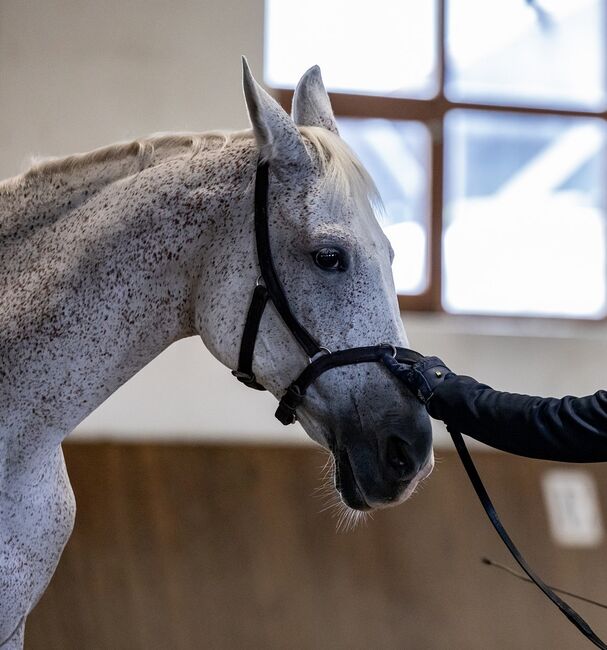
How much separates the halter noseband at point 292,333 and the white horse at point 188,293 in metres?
0.01

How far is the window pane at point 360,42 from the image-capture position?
4016 millimetres

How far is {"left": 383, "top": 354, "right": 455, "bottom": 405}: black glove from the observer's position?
4.50 feet

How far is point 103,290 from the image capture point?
1.47 m

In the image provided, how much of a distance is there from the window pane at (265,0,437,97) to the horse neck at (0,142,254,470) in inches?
104

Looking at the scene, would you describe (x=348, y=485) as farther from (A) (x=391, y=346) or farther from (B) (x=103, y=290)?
(B) (x=103, y=290)

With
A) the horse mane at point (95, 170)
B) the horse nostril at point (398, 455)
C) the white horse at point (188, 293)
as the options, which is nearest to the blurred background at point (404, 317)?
the white horse at point (188, 293)

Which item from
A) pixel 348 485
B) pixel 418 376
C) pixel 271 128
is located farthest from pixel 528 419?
pixel 271 128

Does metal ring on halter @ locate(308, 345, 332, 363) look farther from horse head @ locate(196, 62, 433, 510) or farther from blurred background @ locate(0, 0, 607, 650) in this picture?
blurred background @ locate(0, 0, 607, 650)

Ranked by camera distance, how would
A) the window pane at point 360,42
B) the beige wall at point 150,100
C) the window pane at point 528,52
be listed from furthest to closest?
1. the window pane at point 528,52
2. the window pane at point 360,42
3. the beige wall at point 150,100

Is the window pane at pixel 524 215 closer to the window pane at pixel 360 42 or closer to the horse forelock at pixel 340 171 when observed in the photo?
the window pane at pixel 360 42

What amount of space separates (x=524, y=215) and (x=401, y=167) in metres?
0.62

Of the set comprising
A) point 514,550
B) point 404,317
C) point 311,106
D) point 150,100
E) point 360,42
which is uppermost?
point 311,106

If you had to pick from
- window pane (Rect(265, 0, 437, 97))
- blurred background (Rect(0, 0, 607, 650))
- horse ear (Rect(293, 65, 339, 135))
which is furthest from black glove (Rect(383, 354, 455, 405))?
window pane (Rect(265, 0, 437, 97))

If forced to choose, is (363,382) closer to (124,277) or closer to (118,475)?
(124,277)
